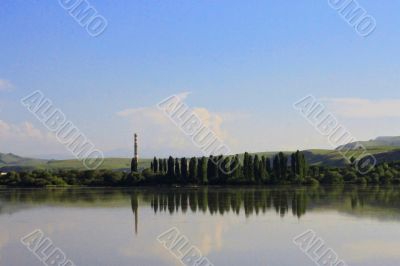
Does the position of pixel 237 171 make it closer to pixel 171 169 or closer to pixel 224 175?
pixel 224 175

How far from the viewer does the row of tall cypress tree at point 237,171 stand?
81.7 m

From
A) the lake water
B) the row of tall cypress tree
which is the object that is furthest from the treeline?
the lake water

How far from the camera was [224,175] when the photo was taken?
82.4 meters

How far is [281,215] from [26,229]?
14.1 m

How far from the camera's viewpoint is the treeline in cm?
8200

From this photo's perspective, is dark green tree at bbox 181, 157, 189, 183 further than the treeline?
Yes

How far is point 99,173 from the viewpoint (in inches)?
3533

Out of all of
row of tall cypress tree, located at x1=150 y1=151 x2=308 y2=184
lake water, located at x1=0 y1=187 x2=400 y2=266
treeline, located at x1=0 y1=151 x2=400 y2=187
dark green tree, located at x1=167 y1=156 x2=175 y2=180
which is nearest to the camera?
lake water, located at x1=0 y1=187 x2=400 y2=266

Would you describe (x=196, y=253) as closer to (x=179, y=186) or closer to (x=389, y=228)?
(x=389, y=228)

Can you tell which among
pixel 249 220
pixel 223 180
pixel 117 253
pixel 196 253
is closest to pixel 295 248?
pixel 196 253

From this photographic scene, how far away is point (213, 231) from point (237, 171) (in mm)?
54760

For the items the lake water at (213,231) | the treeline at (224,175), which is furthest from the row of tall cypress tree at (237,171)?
the lake water at (213,231)

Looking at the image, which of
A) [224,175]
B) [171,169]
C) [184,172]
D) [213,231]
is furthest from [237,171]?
[213,231]

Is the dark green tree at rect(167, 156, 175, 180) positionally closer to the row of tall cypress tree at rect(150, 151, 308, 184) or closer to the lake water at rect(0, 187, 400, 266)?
the row of tall cypress tree at rect(150, 151, 308, 184)
